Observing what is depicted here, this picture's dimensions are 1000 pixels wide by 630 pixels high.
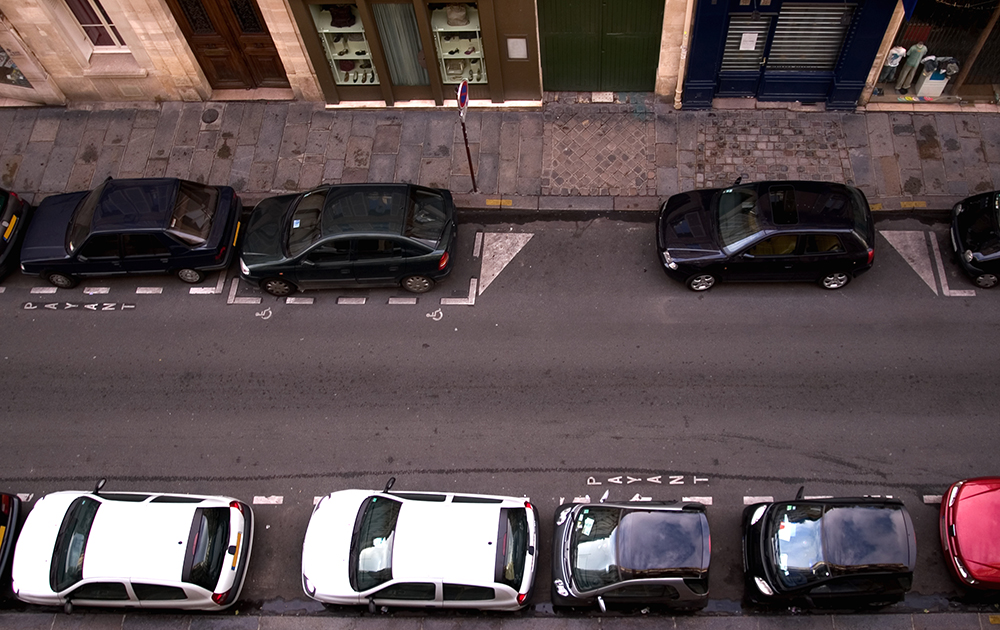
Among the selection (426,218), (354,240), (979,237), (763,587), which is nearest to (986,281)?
(979,237)

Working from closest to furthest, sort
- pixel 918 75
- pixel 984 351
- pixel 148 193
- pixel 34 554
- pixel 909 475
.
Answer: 1. pixel 34 554
2. pixel 909 475
3. pixel 984 351
4. pixel 148 193
5. pixel 918 75

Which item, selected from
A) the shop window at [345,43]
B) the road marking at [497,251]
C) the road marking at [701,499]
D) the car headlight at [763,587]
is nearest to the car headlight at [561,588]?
the road marking at [701,499]

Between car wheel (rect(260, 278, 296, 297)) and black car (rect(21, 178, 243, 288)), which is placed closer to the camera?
black car (rect(21, 178, 243, 288))

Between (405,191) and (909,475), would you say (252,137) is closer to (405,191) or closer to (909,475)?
(405,191)

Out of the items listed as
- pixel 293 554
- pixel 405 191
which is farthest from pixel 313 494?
pixel 405 191

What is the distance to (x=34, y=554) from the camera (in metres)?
10.6

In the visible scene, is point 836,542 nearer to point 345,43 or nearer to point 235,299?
point 235,299

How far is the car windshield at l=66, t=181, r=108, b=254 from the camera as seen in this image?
42.9 feet

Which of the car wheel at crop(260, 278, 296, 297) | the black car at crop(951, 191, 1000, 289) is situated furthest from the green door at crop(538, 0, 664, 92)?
the car wheel at crop(260, 278, 296, 297)

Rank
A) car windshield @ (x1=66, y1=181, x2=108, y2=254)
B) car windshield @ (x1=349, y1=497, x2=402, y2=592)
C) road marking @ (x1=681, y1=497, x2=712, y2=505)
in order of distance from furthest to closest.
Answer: car windshield @ (x1=66, y1=181, x2=108, y2=254) < road marking @ (x1=681, y1=497, x2=712, y2=505) < car windshield @ (x1=349, y1=497, x2=402, y2=592)

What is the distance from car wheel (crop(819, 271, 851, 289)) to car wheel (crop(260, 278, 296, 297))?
378 inches

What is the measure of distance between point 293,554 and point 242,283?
17.3 ft

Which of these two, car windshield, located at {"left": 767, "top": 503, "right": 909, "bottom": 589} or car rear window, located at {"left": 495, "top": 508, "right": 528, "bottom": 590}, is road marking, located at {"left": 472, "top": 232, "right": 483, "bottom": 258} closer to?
car rear window, located at {"left": 495, "top": 508, "right": 528, "bottom": 590}

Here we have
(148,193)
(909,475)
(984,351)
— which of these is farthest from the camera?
(148,193)
